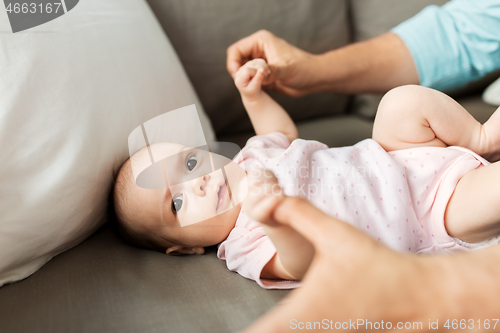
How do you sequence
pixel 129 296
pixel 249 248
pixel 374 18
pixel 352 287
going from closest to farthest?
pixel 352 287, pixel 129 296, pixel 249 248, pixel 374 18

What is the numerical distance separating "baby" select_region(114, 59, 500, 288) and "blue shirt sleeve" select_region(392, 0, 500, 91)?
0.26 metres

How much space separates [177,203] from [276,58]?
41 centimetres

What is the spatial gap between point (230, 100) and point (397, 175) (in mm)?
503

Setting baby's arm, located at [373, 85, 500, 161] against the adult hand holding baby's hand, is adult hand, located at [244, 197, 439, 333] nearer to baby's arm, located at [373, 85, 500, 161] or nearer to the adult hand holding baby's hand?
the adult hand holding baby's hand

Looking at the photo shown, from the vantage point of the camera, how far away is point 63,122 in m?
0.49

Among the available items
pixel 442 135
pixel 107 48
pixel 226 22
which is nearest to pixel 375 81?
pixel 442 135

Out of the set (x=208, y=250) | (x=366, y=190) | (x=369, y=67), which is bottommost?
(x=208, y=250)

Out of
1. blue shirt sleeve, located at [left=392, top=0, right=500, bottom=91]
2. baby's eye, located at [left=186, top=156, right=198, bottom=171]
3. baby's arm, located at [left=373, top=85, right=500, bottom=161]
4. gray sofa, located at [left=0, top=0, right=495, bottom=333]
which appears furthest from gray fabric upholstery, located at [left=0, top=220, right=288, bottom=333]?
blue shirt sleeve, located at [left=392, top=0, right=500, bottom=91]

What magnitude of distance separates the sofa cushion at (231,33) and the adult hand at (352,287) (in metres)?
0.71

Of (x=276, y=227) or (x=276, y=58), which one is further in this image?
(x=276, y=58)

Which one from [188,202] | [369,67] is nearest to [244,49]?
[369,67]

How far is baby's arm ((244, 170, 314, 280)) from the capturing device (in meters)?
0.29

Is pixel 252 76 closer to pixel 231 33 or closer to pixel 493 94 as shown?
pixel 231 33

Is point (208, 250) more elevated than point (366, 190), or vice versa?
point (366, 190)
